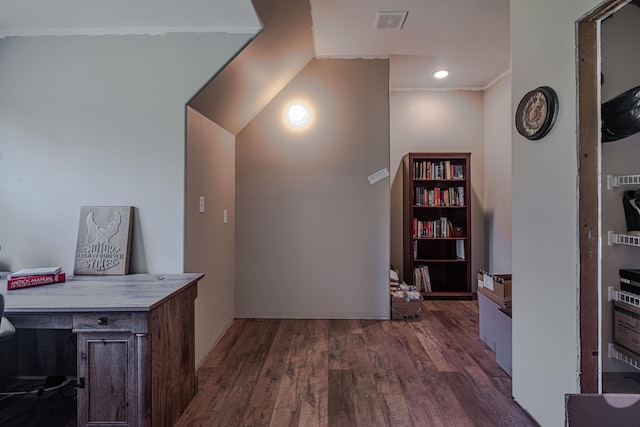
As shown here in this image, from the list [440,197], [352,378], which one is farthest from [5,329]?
[440,197]

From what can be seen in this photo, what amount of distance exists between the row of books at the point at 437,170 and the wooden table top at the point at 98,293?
2972 millimetres

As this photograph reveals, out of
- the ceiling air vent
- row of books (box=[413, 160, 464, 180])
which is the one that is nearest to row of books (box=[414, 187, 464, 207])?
row of books (box=[413, 160, 464, 180])

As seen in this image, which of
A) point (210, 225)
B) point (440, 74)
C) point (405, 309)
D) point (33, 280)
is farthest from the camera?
point (440, 74)

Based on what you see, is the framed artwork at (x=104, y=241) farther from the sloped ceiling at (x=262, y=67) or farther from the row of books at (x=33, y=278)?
the sloped ceiling at (x=262, y=67)

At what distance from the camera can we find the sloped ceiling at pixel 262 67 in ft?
7.22

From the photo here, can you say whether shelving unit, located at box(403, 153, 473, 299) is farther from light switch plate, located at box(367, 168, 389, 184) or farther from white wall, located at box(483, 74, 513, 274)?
light switch plate, located at box(367, 168, 389, 184)

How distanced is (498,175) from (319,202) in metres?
2.30

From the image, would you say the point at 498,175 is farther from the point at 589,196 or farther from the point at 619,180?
the point at 589,196

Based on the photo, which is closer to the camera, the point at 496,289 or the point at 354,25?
the point at 496,289

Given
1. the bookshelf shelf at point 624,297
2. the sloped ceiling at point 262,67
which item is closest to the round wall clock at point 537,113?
the bookshelf shelf at point 624,297

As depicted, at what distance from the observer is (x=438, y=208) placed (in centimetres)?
416

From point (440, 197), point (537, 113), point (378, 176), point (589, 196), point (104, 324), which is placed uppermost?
point (537, 113)

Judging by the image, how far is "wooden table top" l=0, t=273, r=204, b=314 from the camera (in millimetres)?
1443

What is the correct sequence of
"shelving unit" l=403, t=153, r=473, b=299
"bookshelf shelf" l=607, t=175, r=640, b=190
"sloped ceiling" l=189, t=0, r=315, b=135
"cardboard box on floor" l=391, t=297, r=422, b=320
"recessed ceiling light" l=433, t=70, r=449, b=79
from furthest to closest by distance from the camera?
→ "shelving unit" l=403, t=153, r=473, b=299 → "recessed ceiling light" l=433, t=70, r=449, b=79 → "cardboard box on floor" l=391, t=297, r=422, b=320 → "sloped ceiling" l=189, t=0, r=315, b=135 → "bookshelf shelf" l=607, t=175, r=640, b=190
